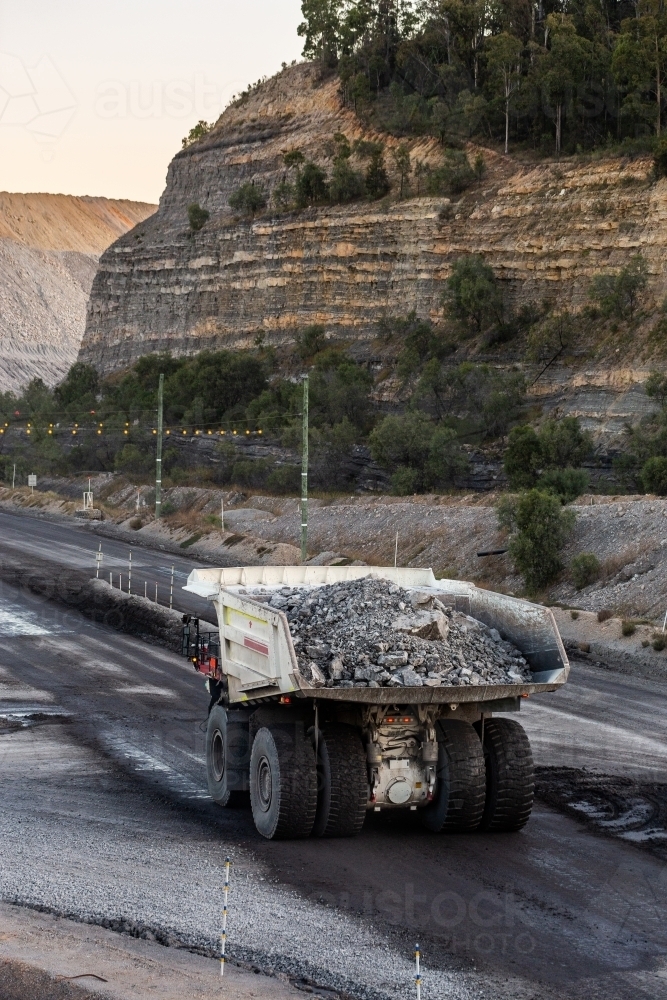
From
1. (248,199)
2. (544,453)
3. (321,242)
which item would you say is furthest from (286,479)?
(248,199)

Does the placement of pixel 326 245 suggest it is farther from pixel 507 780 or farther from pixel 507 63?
pixel 507 780

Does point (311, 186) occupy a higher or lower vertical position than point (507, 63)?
lower

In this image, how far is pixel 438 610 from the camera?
13773 millimetres

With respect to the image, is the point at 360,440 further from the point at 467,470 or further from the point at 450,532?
the point at 450,532

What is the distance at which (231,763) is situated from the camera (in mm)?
13977

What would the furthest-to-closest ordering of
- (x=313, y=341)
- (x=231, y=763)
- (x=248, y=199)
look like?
1. (x=248, y=199)
2. (x=313, y=341)
3. (x=231, y=763)

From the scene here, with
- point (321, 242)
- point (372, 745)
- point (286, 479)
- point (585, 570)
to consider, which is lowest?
point (372, 745)

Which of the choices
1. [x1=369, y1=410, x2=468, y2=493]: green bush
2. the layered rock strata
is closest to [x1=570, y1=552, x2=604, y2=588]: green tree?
[x1=369, y1=410, x2=468, y2=493]: green bush

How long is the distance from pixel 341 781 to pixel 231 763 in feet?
6.67

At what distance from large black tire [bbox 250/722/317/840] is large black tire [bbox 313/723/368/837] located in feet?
0.45

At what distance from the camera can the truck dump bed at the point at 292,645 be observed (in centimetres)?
1213

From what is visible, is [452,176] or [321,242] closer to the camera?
[452,176]

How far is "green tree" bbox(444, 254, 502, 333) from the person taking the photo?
63094 millimetres

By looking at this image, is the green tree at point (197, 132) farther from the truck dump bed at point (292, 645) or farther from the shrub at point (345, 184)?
the truck dump bed at point (292, 645)
